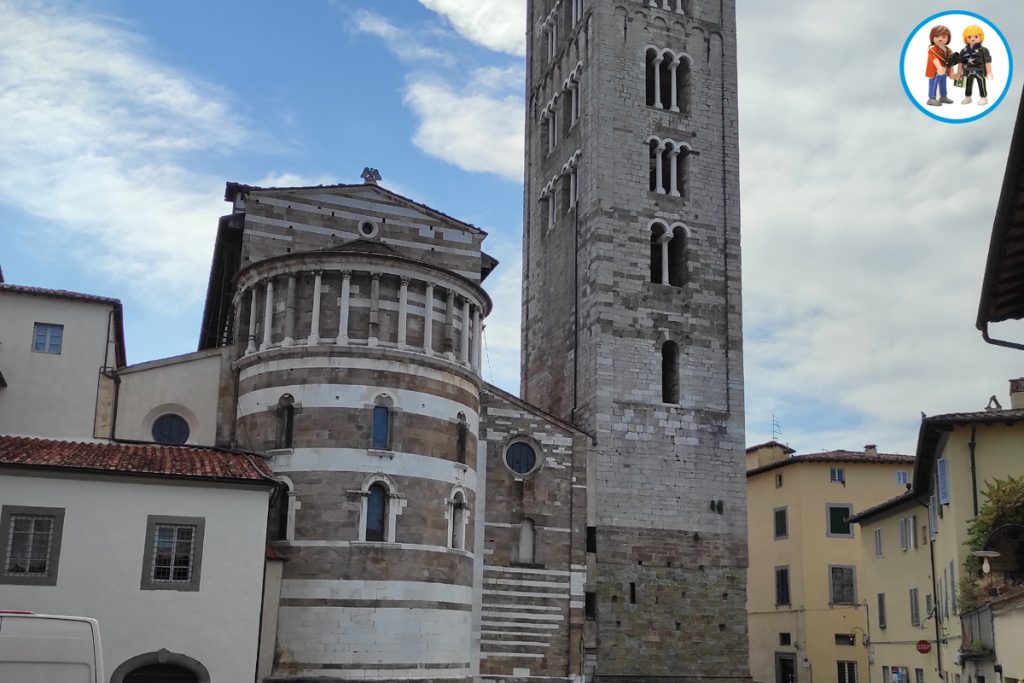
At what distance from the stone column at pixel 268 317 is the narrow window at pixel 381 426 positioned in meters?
3.46

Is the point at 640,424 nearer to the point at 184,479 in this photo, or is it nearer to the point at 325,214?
the point at 325,214

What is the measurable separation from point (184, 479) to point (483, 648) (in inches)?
488

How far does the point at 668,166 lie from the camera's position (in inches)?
1560

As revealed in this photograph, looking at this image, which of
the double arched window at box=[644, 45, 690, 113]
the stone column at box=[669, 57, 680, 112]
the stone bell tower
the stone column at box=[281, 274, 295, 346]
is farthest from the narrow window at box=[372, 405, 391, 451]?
the stone column at box=[669, 57, 680, 112]

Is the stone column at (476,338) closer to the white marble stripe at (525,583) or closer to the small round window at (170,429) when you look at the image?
the white marble stripe at (525,583)

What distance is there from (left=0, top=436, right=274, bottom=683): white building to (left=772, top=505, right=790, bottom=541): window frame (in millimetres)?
28353

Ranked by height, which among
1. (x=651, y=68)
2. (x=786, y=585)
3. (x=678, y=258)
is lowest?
(x=786, y=585)

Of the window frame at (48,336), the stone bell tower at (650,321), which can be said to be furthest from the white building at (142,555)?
the stone bell tower at (650,321)

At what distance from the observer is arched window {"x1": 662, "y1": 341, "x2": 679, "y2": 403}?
1469 inches

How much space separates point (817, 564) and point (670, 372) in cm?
1249

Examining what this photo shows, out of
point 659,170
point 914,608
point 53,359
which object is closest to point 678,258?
point 659,170

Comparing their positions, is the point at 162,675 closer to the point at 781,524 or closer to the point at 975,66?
the point at 975,66

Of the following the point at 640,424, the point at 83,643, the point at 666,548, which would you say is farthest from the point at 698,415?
the point at 83,643

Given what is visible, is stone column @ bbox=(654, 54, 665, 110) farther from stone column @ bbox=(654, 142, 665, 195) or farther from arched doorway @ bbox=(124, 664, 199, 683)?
arched doorway @ bbox=(124, 664, 199, 683)
